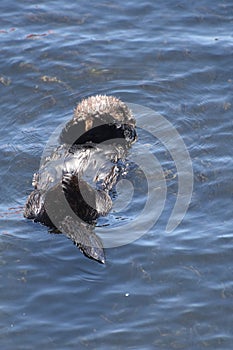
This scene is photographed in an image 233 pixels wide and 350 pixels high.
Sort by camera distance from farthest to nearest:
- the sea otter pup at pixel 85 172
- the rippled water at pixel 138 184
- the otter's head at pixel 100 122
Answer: the otter's head at pixel 100 122, the sea otter pup at pixel 85 172, the rippled water at pixel 138 184

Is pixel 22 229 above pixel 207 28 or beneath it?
beneath

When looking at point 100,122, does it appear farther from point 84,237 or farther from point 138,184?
point 84,237

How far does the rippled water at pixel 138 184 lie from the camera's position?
271 inches

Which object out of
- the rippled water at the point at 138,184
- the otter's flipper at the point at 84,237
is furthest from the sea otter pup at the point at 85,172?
the rippled water at the point at 138,184

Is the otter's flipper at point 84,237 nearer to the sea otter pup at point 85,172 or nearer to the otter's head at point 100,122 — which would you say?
the sea otter pup at point 85,172

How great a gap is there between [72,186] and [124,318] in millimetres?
1497

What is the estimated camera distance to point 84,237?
752 cm

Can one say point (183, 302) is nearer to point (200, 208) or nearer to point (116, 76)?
point (200, 208)

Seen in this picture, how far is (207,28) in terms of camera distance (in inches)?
450

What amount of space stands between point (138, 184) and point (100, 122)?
123cm

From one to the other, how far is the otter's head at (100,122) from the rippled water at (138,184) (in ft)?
0.97

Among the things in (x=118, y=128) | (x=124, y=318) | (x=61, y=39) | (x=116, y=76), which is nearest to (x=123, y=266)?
(x=124, y=318)

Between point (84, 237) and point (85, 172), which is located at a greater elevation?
point (85, 172)

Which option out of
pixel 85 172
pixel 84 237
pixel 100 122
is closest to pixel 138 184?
pixel 85 172
